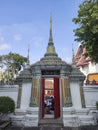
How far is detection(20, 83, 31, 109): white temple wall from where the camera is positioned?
35.9 ft

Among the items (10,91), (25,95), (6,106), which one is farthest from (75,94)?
(6,106)

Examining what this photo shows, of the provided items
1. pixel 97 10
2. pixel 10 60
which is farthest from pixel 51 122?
pixel 10 60

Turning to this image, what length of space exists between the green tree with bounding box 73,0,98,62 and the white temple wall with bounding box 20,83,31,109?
Answer: 4.30 metres

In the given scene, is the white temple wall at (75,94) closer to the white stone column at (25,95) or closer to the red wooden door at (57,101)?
the red wooden door at (57,101)

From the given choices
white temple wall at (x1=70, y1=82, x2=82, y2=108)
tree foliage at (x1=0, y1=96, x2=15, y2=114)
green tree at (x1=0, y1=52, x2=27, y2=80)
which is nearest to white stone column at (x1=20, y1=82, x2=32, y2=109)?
tree foliage at (x1=0, y1=96, x2=15, y2=114)

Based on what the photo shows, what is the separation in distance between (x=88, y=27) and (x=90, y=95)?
15.6 ft

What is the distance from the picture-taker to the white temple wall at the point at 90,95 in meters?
11.2

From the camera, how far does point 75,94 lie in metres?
11.1

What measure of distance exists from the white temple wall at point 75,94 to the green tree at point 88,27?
9.19ft

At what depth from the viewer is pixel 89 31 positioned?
8.30 meters

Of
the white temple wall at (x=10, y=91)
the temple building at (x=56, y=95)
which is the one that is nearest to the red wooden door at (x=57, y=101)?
the temple building at (x=56, y=95)

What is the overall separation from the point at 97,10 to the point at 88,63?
14197 mm

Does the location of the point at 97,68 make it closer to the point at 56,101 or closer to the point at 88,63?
the point at 88,63

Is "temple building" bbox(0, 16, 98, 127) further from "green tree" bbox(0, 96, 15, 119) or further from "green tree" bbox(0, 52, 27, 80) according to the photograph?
"green tree" bbox(0, 52, 27, 80)
